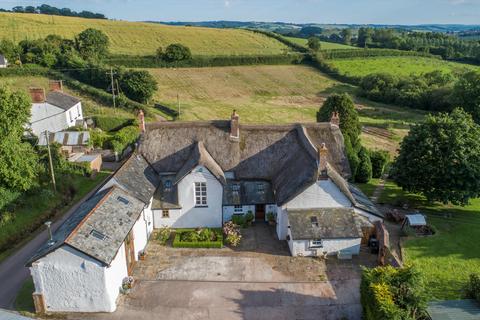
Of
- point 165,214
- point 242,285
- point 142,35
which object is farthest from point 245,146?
point 142,35

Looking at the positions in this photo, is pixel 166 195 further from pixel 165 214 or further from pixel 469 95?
pixel 469 95

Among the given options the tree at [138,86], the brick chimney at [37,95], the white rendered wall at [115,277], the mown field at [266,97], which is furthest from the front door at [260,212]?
the tree at [138,86]

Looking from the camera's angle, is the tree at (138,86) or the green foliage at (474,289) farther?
the tree at (138,86)

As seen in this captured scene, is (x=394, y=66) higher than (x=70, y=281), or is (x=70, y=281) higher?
(x=394, y=66)

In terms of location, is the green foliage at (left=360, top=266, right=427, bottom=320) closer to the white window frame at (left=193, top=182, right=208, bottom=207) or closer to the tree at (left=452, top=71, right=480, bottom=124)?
the white window frame at (left=193, top=182, right=208, bottom=207)

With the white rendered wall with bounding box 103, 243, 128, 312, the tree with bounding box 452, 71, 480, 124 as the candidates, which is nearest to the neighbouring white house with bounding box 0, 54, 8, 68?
the white rendered wall with bounding box 103, 243, 128, 312

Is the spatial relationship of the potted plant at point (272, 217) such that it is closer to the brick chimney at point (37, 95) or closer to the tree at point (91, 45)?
the brick chimney at point (37, 95)

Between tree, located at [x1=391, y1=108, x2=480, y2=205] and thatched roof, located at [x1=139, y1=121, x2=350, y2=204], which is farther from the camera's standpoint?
thatched roof, located at [x1=139, y1=121, x2=350, y2=204]
